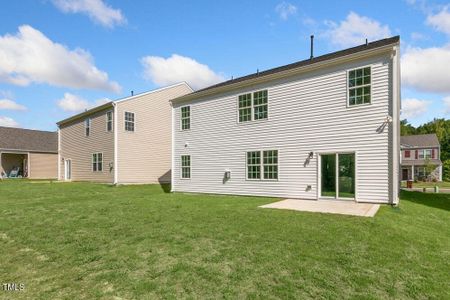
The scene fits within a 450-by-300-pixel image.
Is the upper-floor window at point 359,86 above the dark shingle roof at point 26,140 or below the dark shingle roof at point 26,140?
above

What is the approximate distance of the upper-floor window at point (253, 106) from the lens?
13094 millimetres

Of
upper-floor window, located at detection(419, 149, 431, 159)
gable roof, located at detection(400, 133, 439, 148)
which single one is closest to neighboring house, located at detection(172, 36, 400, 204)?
upper-floor window, located at detection(419, 149, 431, 159)

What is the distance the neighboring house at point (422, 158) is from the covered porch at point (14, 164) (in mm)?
50537

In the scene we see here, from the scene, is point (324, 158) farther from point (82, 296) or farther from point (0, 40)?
point (0, 40)

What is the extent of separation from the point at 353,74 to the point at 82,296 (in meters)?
10.7

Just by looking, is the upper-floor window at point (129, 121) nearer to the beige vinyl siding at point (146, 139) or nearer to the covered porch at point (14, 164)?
the beige vinyl siding at point (146, 139)

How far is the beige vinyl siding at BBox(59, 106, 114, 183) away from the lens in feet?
68.1

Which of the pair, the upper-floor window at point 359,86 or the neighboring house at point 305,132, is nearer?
the neighboring house at point 305,132

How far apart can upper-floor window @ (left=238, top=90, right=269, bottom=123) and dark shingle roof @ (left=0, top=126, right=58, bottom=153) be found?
25645 mm

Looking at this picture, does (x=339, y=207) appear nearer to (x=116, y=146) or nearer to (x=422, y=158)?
(x=116, y=146)

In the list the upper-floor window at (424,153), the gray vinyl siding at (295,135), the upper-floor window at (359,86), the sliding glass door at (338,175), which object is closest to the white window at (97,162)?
the gray vinyl siding at (295,135)

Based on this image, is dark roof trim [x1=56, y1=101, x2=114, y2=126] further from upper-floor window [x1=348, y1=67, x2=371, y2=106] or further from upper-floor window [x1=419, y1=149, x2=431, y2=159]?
upper-floor window [x1=419, y1=149, x2=431, y2=159]

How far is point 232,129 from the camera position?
14.1 metres

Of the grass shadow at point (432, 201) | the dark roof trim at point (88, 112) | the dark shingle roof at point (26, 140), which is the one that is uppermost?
the dark roof trim at point (88, 112)
